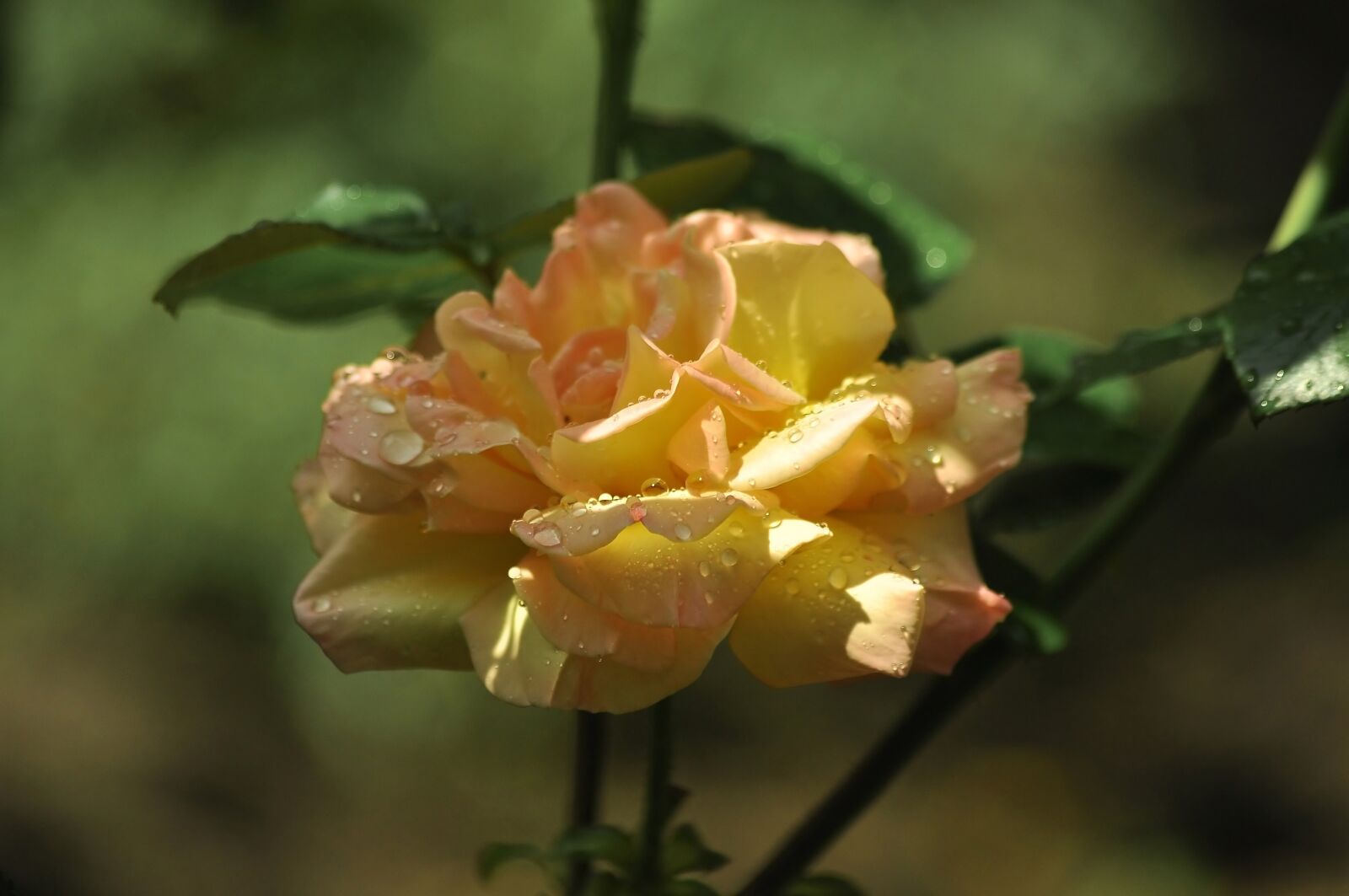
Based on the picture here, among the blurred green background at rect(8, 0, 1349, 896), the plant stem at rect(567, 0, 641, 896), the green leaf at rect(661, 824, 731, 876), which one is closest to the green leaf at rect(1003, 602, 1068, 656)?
the green leaf at rect(661, 824, 731, 876)

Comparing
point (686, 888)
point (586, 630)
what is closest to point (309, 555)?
point (686, 888)

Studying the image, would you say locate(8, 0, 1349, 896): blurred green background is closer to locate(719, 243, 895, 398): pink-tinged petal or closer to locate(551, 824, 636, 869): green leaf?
locate(551, 824, 636, 869): green leaf

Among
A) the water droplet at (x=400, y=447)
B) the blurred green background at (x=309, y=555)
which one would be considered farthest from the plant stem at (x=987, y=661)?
the blurred green background at (x=309, y=555)

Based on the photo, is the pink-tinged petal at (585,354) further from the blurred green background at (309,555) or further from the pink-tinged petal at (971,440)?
the blurred green background at (309,555)

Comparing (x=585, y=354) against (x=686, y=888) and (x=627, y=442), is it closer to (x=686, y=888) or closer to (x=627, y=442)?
(x=627, y=442)

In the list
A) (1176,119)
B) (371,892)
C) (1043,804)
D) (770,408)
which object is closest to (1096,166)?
(1176,119)

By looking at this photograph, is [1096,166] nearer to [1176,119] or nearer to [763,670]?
[1176,119]
